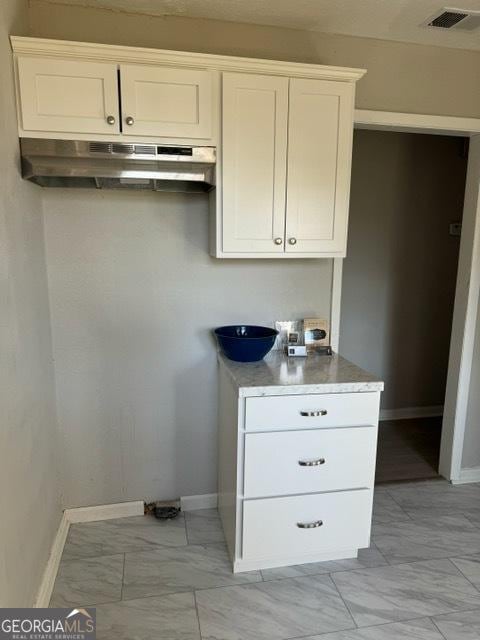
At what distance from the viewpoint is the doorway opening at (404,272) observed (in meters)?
3.38

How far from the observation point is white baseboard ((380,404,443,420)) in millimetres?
3762

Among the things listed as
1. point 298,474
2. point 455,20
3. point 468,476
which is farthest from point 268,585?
point 455,20

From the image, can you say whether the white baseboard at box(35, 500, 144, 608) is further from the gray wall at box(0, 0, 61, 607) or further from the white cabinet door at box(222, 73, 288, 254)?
the white cabinet door at box(222, 73, 288, 254)

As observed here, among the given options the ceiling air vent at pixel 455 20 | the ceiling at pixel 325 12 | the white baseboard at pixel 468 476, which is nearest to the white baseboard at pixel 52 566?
the white baseboard at pixel 468 476

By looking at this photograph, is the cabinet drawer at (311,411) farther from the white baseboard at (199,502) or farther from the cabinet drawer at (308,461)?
the white baseboard at (199,502)

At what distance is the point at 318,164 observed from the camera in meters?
2.02

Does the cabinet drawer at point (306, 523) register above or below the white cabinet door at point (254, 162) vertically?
below

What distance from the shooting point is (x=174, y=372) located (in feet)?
7.70

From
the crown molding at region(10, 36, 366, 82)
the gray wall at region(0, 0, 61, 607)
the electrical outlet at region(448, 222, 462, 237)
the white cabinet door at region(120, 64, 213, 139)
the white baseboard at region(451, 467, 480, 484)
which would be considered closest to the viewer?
the gray wall at region(0, 0, 61, 607)

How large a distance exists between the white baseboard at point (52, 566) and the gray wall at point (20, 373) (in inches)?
2.1

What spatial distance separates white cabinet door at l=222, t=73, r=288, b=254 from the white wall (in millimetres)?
297

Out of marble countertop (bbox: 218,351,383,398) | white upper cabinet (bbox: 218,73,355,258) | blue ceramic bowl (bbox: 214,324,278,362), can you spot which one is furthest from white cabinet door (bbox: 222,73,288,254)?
marble countertop (bbox: 218,351,383,398)

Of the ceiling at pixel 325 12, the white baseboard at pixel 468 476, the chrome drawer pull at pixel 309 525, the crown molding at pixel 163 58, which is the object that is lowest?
the white baseboard at pixel 468 476

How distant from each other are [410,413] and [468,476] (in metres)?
1.01
